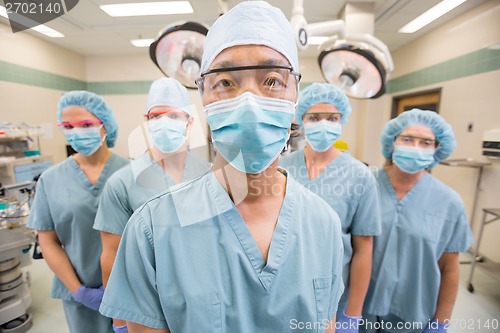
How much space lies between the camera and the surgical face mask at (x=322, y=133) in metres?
1.09

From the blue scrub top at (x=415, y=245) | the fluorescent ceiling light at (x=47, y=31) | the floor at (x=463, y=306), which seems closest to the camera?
the fluorescent ceiling light at (x=47, y=31)

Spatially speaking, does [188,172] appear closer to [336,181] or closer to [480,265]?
[336,181]

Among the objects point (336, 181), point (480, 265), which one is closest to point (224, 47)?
point (336, 181)

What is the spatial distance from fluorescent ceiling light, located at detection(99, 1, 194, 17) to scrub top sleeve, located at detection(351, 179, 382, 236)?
1.05 m

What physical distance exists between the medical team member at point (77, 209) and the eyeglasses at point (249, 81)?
825mm

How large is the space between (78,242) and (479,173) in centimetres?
191

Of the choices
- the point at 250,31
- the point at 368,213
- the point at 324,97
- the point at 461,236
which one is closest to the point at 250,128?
the point at 250,31

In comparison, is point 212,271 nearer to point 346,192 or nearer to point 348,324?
point 346,192

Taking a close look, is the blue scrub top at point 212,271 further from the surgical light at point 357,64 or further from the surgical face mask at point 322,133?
the surgical light at point 357,64

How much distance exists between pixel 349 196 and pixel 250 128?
2.49 feet

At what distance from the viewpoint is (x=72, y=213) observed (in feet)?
3.57

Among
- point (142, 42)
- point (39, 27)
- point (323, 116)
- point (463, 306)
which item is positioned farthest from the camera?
point (463, 306)

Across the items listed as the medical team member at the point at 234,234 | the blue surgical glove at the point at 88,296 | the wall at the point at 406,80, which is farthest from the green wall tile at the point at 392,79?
the blue surgical glove at the point at 88,296

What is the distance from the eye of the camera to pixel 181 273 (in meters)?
0.53
